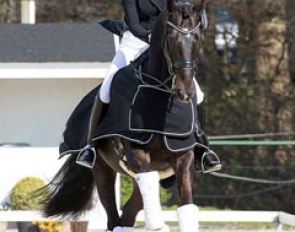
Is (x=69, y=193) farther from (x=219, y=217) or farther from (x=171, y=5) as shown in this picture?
(x=171, y=5)

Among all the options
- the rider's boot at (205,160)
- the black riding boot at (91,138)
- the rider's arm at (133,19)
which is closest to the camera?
the rider's arm at (133,19)

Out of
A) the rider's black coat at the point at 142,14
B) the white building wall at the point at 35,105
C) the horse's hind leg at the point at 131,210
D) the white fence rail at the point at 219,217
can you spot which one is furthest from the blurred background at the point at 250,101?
the rider's black coat at the point at 142,14

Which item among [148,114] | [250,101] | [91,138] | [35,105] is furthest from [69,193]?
[250,101]

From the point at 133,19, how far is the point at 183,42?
1038mm

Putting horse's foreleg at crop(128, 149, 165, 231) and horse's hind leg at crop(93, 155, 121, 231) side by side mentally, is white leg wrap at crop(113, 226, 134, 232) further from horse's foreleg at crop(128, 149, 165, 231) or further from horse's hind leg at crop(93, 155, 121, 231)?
horse's foreleg at crop(128, 149, 165, 231)

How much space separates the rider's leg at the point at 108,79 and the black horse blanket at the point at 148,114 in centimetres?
18

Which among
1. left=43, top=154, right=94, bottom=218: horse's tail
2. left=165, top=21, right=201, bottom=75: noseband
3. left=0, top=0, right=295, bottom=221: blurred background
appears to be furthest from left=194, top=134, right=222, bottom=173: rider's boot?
left=0, top=0, right=295, bottom=221: blurred background

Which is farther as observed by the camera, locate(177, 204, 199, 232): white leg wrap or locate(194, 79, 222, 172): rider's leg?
locate(194, 79, 222, 172): rider's leg

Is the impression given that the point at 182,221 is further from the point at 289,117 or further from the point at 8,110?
the point at 289,117

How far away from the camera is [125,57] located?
751 cm

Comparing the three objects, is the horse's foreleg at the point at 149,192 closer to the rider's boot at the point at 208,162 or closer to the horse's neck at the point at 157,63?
the horse's neck at the point at 157,63

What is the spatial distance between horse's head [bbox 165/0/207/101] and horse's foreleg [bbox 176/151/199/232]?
610 mm

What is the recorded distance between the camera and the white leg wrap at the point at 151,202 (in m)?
6.46

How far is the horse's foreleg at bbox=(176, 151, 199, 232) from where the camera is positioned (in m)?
6.51
